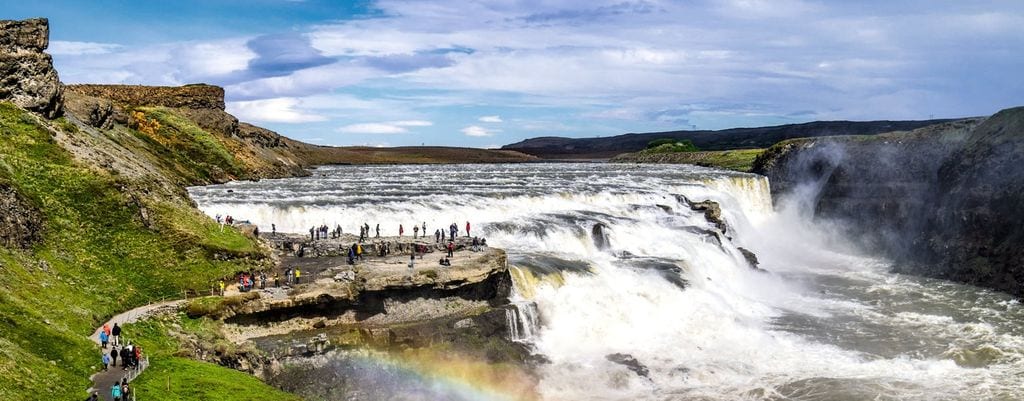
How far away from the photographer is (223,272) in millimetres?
31766

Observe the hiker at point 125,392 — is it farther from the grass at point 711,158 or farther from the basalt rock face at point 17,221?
the grass at point 711,158

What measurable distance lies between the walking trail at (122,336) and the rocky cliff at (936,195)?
43862mm

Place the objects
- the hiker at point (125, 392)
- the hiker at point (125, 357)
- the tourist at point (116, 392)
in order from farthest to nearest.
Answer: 1. the hiker at point (125, 357)
2. the hiker at point (125, 392)
3. the tourist at point (116, 392)

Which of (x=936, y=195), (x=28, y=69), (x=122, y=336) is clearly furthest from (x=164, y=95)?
(x=936, y=195)

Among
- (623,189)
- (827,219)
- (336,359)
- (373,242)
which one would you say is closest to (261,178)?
(623,189)

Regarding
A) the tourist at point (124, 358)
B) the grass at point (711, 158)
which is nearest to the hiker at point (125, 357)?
the tourist at point (124, 358)

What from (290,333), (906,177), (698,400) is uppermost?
(906,177)

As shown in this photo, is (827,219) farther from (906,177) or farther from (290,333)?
(290,333)

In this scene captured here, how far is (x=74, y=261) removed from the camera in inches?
1142

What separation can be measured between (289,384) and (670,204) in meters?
40.7

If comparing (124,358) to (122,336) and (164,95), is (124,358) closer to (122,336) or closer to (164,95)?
(122,336)

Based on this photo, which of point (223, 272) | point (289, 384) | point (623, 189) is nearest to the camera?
point (289, 384)

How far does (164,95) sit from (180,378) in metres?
88.3

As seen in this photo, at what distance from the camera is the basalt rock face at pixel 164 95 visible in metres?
96.9
